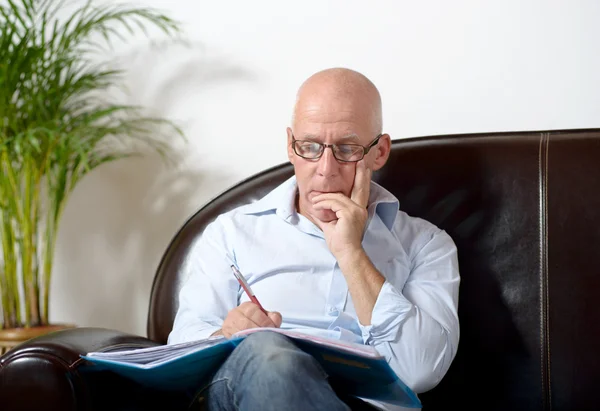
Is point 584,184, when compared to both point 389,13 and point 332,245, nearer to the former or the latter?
point 332,245

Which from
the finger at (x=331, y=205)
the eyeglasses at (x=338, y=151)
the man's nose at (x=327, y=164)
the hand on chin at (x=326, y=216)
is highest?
the eyeglasses at (x=338, y=151)

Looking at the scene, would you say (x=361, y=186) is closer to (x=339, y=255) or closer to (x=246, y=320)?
(x=339, y=255)

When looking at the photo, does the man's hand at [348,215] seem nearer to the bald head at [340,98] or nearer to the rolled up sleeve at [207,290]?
the bald head at [340,98]

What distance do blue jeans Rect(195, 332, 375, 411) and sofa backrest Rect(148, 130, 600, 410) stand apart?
27.6 inches

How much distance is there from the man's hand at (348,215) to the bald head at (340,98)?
0.11 m

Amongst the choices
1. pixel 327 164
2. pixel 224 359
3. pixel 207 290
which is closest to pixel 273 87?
pixel 327 164

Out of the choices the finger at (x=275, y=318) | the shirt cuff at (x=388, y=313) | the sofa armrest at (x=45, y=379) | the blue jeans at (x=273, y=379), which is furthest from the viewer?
the shirt cuff at (x=388, y=313)

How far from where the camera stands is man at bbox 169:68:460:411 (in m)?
1.55

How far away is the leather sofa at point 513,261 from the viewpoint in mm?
1729

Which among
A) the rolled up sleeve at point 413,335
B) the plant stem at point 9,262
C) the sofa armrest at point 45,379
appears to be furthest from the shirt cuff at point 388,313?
the plant stem at point 9,262

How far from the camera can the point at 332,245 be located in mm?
1647

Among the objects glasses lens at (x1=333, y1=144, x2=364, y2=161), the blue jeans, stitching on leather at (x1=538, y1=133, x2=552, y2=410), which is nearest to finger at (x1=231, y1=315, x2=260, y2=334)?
the blue jeans

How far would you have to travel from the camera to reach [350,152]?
5.69 feet

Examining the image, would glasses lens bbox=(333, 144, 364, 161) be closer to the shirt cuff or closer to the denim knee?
the shirt cuff
